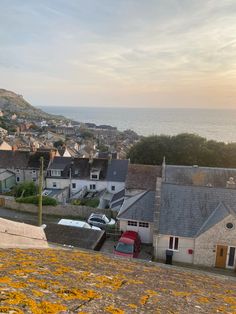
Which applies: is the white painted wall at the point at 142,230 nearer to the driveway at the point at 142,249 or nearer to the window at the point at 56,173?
the driveway at the point at 142,249

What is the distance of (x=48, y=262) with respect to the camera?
5895mm

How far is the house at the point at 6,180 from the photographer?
51438 millimetres

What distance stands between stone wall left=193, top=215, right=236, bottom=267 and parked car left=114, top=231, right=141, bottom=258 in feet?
16.8

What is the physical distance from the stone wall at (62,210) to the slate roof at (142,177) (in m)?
5.84

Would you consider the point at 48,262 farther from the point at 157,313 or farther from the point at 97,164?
the point at 97,164

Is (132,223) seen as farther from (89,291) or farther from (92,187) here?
(89,291)

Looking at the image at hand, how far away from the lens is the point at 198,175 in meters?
37.0

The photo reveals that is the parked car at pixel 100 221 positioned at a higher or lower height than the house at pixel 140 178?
lower

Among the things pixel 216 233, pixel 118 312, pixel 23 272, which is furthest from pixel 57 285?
pixel 216 233

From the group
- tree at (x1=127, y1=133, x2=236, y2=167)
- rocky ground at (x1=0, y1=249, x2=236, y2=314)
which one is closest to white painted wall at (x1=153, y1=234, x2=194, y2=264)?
rocky ground at (x1=0, y1=249, x2=236, y2=314)

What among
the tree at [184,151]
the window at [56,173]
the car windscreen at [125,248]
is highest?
the tree at [184,151]

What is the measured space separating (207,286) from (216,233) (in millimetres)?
18311

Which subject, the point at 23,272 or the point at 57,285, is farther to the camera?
the point at 23,272

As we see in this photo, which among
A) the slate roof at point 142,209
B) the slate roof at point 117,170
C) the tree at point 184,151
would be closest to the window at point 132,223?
the slate roof at point 142,209
